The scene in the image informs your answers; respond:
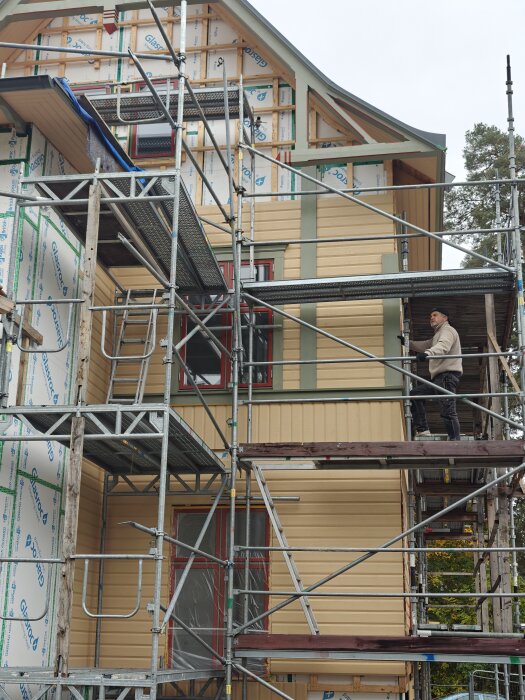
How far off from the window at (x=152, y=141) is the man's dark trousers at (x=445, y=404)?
546 centimetres

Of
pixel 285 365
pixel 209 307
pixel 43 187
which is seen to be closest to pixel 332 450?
pixel 285 365

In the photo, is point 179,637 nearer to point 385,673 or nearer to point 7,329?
point 385,673

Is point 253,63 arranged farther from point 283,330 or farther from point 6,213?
point 6,213

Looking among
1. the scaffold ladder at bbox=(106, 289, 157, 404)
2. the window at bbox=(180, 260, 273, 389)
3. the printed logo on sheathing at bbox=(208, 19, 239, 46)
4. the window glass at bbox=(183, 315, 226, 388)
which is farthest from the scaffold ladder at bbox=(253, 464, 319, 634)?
the printed logo on sheathing at bbox=(208, 19, 239, 46)

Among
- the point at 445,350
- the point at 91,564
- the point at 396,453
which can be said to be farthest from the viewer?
the point at 91,564

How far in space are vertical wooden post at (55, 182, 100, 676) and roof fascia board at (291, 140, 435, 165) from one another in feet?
13.9

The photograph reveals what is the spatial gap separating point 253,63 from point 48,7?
3243mm

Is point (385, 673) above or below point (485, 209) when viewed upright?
below

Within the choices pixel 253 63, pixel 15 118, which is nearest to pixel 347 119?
pixel 253 63

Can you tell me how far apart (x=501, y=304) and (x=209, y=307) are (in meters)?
4.37

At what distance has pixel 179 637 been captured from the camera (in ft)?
43.4

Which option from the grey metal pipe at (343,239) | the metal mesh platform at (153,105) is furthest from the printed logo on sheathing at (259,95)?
the grey metal pipe at (343,239)

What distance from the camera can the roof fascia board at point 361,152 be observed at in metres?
13.9

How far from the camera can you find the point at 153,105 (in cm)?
1441
